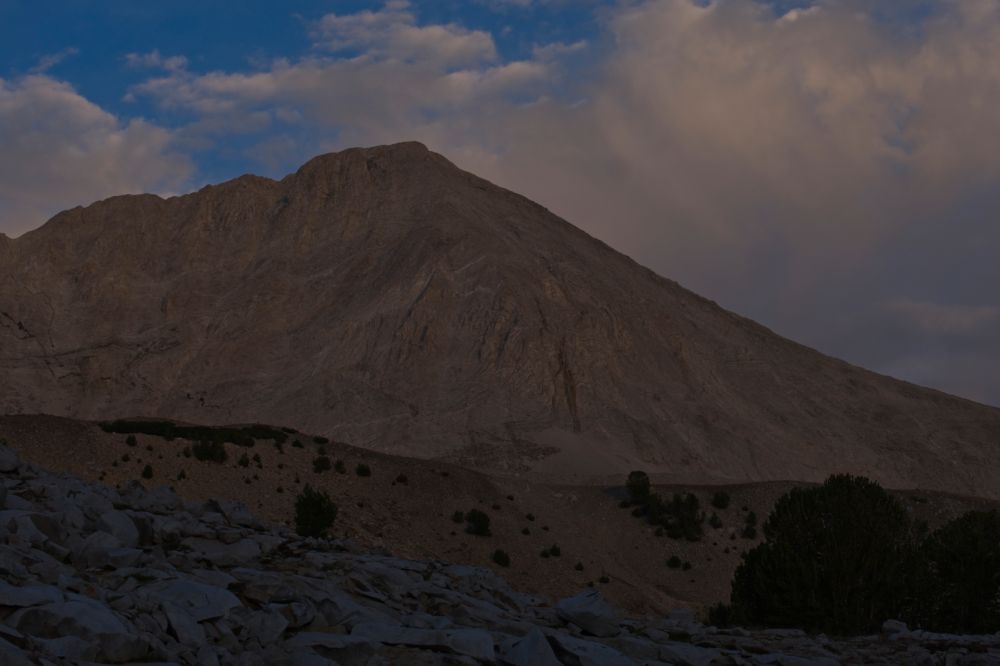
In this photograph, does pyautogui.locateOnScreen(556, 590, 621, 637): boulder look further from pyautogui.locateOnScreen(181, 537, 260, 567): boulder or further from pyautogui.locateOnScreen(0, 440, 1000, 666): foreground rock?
pyautogui.locateOnScreen(181, 537, 260, 567): boulder

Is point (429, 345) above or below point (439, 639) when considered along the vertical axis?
above

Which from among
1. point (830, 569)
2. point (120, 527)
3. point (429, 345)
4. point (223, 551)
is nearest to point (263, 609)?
point (223, 551)

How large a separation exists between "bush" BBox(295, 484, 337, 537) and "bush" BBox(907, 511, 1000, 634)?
15876 mm

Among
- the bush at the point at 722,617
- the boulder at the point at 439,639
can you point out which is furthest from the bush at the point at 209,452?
the boulder at the point at 439,639

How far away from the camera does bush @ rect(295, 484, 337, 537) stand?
103 feet

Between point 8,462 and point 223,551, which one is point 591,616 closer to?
point 223,551

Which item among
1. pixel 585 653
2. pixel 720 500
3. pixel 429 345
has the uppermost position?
pixel 429 345

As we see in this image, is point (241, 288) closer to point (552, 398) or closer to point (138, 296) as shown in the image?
point (138, 296)

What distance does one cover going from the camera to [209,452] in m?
38.9

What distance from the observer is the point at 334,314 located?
75.8 m

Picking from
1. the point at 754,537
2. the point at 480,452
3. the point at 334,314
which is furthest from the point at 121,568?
the point at 334,314

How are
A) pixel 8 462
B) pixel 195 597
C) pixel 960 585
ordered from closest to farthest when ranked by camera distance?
pixel 195 597 → pixel 8 462 → pixel 960 585

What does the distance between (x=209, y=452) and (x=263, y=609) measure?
96.7ft

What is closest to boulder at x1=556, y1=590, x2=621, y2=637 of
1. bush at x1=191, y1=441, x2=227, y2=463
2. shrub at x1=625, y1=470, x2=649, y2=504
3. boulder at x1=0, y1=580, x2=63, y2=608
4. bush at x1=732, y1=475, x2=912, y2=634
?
boulder at x1=0, y1=580, x2=63, y2=608
